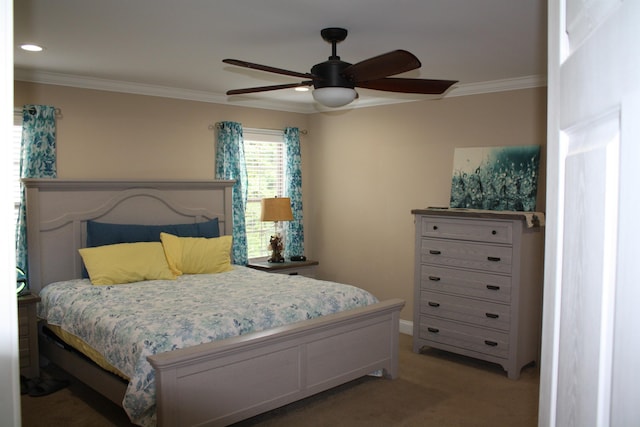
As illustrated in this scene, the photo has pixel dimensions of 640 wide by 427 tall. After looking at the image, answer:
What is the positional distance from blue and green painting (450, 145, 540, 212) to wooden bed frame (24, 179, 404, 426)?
137 centimetres

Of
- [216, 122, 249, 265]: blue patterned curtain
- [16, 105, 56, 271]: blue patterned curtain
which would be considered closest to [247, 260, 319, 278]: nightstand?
[216, 122, 249, 265]: blue patterned curtain

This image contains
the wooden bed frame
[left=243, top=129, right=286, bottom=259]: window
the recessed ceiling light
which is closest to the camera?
the wooden bed frame

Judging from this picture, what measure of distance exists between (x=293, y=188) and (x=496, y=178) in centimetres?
239

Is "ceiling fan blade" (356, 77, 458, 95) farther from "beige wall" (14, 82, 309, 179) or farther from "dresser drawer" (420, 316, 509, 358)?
"beige wall" (14, 82, 309, 179)

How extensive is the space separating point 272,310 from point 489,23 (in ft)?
7.25

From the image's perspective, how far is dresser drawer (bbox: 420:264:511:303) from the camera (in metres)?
4.20

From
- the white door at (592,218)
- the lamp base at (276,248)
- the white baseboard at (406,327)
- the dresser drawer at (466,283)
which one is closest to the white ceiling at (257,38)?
the dresser drawer at (466,283)

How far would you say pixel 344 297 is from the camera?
3914 millimetres

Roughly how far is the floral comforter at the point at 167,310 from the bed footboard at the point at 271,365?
122mm

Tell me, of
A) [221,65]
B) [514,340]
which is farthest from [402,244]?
[221,65]

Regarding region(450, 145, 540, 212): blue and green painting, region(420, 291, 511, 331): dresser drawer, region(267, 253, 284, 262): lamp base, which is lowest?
region(420, 291, 511, 331): dresser drawer

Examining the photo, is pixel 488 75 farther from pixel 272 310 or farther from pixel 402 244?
pixel 272 310

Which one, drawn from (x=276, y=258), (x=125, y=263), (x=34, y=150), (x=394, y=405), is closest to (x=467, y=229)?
(x=394, y=405)

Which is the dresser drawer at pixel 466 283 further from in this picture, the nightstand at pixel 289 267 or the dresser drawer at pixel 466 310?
the nightstand at pixel 289 267
